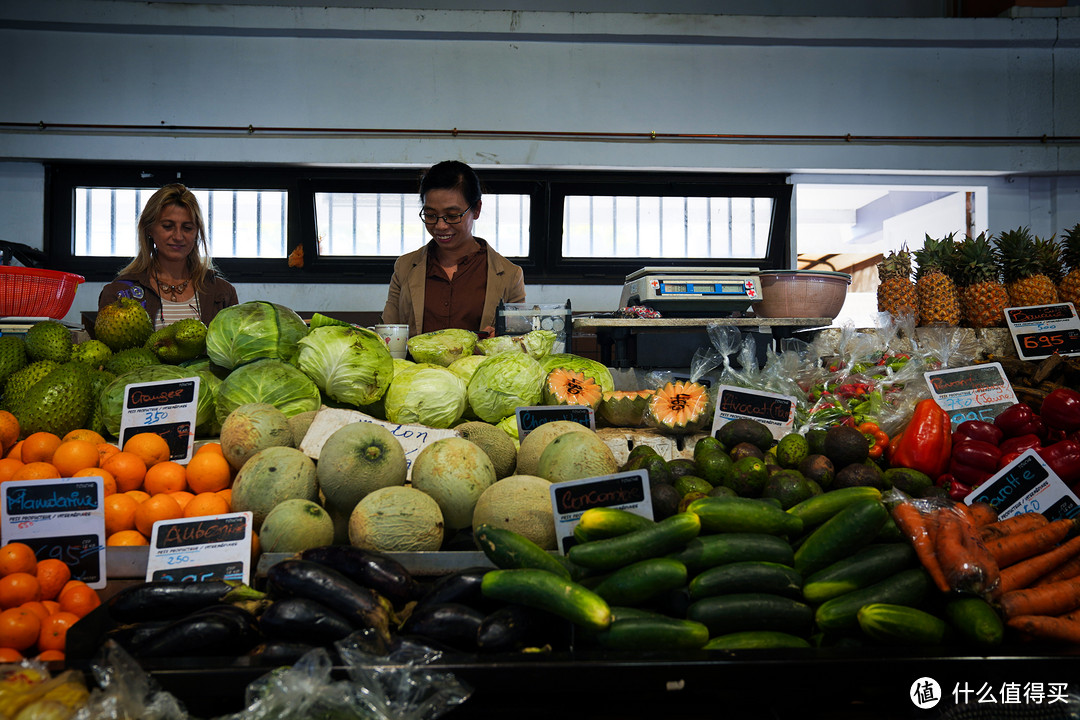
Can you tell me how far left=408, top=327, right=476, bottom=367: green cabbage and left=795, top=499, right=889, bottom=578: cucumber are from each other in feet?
5.08

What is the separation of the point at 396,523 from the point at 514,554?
34cm

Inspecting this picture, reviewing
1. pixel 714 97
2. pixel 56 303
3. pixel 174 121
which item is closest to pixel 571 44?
pixel 714 97

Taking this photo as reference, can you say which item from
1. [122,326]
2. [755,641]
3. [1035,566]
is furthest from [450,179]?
[1035,566]

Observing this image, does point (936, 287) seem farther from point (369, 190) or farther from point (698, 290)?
point (369, 190)

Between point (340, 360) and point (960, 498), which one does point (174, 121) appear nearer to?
point (340, 360)

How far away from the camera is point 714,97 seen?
17.7ft

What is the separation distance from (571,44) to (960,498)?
4785 millimetres

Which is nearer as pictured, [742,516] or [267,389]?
[742,516]

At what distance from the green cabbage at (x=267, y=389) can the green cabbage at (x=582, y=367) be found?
2.86ft

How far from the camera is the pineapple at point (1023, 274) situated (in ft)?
9.63

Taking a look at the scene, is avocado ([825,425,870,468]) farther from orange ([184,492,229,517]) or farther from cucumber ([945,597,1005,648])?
orange ([184,492,229,517])

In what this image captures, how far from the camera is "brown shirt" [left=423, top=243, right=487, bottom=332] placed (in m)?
3.80

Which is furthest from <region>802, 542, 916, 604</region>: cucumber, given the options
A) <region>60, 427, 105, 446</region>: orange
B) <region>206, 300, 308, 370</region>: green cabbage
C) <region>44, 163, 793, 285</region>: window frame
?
<region>44, 163, 793, 285</region>: window frame

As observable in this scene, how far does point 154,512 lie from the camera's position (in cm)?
159
